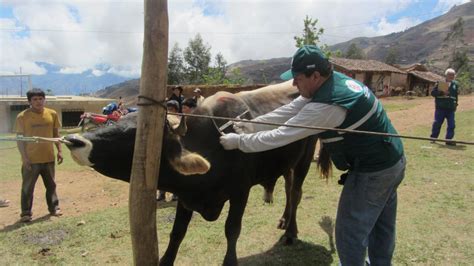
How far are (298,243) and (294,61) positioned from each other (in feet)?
8.99

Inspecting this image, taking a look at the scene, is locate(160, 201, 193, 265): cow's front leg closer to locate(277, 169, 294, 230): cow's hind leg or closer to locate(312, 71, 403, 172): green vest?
locate(277, 169, 294, 230): cow's hind leg

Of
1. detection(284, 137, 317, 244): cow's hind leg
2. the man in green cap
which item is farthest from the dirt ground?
the man in green cap

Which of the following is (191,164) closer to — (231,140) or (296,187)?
(231,140)

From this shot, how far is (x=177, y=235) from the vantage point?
3957mm

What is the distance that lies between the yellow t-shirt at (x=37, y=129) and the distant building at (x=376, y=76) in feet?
105

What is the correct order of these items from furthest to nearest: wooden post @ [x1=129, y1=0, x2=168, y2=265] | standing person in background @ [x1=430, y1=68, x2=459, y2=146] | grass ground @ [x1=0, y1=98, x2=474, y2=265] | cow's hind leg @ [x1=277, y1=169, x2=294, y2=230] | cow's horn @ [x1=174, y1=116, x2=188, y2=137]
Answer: standing person in background @ [x1=430, y1=68, x2=459, y2=146] → cow's hind leg @ [x1=277, y1=169, x2=294, y2=230] → grass ground @ [x1=0, y1=98, x2=474, y2=265] → cow's horn @ [x1=174, y1=116, x2=188, y2=137] → wooden post @ [x1=129, y1=0, x2=168, y2=265]

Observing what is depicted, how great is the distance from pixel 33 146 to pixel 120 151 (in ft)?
12.8

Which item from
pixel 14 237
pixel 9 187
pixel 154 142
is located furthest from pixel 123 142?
pixel 9 187

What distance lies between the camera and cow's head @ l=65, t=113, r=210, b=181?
287 cm

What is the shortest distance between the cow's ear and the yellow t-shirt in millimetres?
3923

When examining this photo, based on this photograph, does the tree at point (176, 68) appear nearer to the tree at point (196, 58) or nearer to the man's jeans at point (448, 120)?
the tree at point (196, 58)

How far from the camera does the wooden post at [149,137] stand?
7.84 feet

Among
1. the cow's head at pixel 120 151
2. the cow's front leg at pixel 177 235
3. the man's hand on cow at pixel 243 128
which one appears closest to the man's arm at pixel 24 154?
the cow's front leg at pixel 177 235

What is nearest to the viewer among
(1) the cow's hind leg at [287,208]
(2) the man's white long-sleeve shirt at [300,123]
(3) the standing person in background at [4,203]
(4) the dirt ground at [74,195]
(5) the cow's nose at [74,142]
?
(2) the man's white long-sleeve shirt at [300,123]
